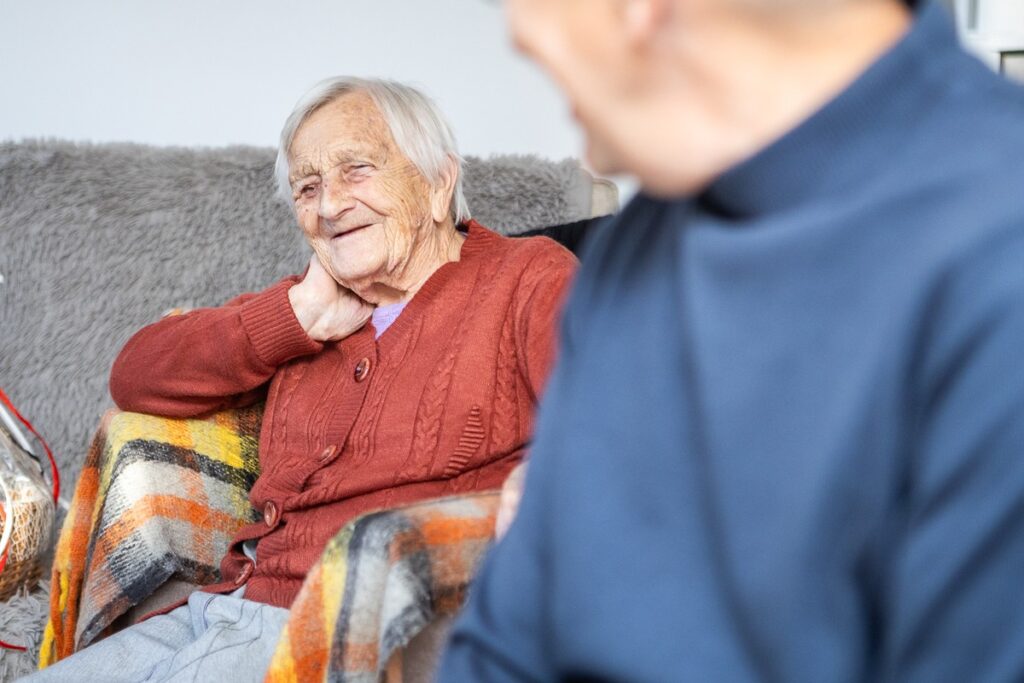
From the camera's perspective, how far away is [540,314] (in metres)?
1.66

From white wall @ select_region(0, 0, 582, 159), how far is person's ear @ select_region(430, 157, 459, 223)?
0.86 m

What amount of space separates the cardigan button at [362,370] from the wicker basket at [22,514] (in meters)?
0.72

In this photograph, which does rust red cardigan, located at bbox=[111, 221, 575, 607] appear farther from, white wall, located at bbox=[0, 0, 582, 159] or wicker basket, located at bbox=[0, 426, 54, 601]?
white wall, located at bbox=[0, 0, 582, 159]

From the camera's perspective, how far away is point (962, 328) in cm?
59

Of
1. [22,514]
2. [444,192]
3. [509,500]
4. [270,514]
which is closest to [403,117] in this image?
[444,192]

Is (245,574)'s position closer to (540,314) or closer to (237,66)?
(540,314)

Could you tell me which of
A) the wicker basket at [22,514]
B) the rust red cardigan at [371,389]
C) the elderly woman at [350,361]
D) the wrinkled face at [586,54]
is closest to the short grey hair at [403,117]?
the elderly woman at [350,361]

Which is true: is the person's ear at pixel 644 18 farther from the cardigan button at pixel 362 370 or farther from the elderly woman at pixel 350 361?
the cardigan button at pixel 362 370

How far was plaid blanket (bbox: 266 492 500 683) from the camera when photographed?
1234 mm

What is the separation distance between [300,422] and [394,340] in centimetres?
19

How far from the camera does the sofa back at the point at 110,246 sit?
2.33 m

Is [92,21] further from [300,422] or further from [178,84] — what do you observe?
[300,422]

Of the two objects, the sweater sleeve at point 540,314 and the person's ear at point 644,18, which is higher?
the person's ear at point 644,18

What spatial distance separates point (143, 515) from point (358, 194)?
551 millimetres
